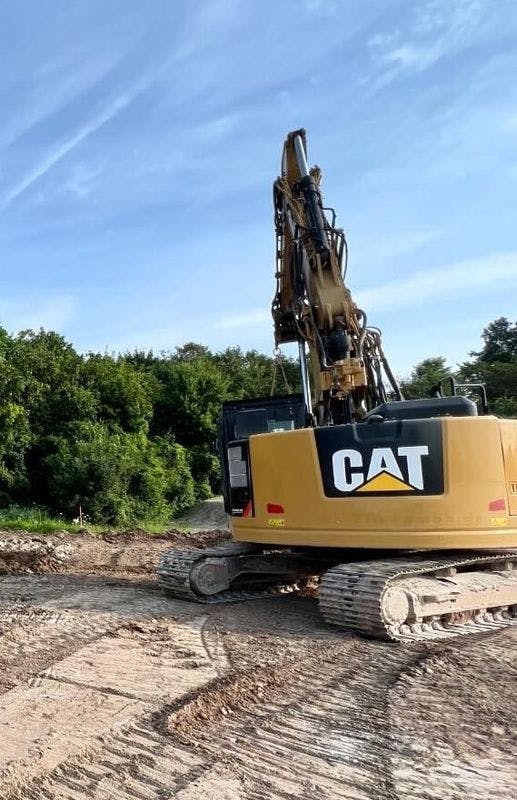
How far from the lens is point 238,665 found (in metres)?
4.73

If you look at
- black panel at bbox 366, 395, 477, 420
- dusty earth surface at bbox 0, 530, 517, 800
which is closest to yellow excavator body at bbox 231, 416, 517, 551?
black panel at bbox 366, 395, 477, 420

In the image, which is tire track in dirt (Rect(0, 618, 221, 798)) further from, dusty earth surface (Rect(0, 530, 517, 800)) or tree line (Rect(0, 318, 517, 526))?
tree line (Rect(0, 318, 517, 526))

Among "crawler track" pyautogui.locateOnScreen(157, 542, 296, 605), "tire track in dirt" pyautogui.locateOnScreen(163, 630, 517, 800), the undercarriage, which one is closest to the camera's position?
"tire track in dirt" pyautogui.locateOnScreen(163, 630, 517, 800)

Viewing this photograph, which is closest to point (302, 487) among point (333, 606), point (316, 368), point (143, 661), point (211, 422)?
point (333, 606)

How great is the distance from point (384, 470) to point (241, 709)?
2575 millimetres

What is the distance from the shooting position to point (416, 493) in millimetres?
5777

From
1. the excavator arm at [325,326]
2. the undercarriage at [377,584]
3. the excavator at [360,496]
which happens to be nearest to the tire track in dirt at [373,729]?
the undercarriage at [377,584]

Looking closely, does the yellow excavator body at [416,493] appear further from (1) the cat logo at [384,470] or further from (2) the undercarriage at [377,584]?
(2) the undercarriage at [377,584]

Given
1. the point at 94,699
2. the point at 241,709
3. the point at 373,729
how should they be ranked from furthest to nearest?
the point at 94,699 → the point at 241,709 → the point at 373,729

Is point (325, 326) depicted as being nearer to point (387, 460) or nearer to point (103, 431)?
point (387, 460)

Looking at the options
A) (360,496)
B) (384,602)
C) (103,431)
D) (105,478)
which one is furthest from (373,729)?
(103,431)

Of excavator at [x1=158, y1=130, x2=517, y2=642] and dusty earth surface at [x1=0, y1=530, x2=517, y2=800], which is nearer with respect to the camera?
dusty earth surface at [x1=0, y1=530, x2=517, y2=800]

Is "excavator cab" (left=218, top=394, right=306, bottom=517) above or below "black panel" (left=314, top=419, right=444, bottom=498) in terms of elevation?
above

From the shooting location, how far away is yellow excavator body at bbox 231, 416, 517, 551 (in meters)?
5.75
